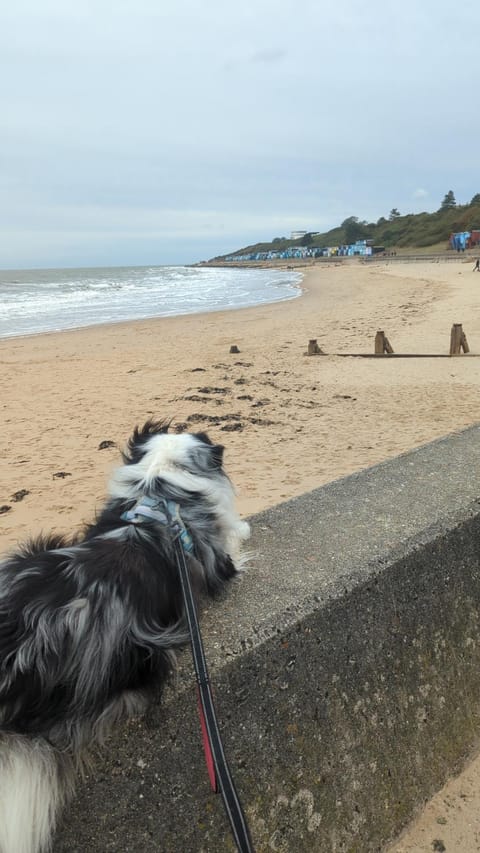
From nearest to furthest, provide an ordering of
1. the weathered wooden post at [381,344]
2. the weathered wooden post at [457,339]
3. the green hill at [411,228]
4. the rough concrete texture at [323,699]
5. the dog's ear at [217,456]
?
the rough concrete texture at [323,699] → the dog's ear at [217,456] → the weathered wooden post at [457,339] → the weathered wooden post at [381,344] → the green hill at [411,228]

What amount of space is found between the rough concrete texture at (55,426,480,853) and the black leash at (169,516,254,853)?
3.5 inches

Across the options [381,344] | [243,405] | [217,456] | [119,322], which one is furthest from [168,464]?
[119,322]

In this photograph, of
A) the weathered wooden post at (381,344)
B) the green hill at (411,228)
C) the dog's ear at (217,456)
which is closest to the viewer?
the dog's ear at (217,456)

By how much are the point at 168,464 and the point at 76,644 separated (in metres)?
1.06

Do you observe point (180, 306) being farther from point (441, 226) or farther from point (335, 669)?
point (441, 226)

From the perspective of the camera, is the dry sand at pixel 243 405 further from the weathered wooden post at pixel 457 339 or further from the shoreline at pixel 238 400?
the weathered wooden post at pixel 457 339

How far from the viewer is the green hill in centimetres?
8259

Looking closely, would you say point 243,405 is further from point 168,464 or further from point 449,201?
point 449,201

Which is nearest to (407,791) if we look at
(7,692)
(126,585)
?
(126,585)

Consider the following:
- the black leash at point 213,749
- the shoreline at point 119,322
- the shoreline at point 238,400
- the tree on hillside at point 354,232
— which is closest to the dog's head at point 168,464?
the black leash at point 213,749

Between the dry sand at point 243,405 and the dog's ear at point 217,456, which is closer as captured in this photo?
the dog's ear at point 217,456

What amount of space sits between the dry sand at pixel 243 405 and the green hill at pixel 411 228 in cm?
7386

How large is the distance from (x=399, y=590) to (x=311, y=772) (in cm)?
66

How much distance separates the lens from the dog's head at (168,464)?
2283 millimetres
